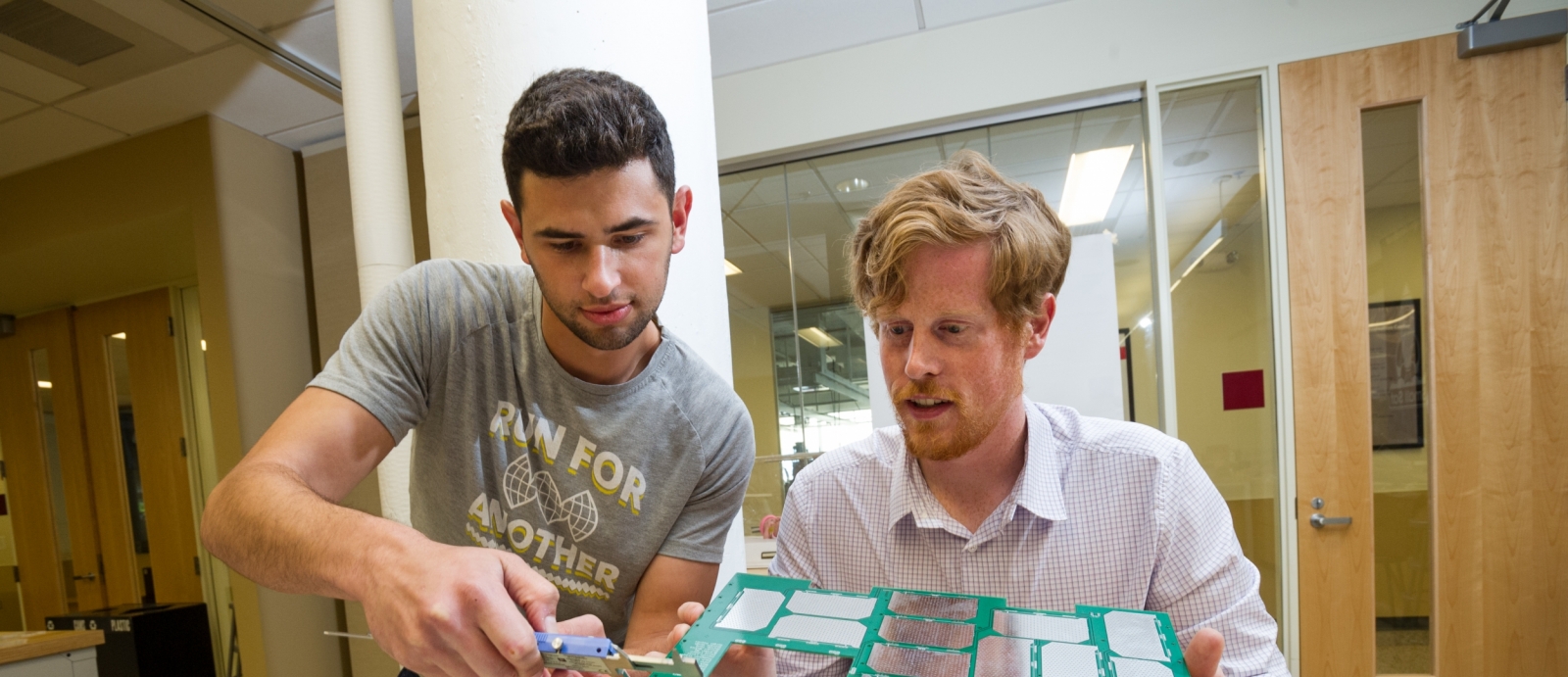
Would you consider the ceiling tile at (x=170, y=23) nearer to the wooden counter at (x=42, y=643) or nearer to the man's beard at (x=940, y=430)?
the wooden counter at (x=42, y=643)

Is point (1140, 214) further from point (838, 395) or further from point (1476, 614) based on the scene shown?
point (1476, 614)

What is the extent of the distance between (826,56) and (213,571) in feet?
15.3

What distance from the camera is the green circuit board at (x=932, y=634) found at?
0.65 meters

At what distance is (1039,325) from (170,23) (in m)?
3.36

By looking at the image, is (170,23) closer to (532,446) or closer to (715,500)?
(532,446)

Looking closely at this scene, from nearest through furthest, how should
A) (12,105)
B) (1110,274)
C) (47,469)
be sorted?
(1110,274)
(12,105)
(47,469)

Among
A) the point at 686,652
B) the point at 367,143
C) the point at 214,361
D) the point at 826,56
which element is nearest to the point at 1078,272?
the point at 826,56

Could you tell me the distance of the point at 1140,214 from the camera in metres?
3.09

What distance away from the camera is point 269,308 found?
379 centimetres

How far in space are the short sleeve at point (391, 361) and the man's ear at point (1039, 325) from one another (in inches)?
33.1

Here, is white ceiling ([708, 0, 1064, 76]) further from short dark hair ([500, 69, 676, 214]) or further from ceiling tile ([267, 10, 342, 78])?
short dark hair ([500, 69, 676, 214])

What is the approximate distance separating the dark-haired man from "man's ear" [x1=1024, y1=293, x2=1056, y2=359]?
17.4 inches

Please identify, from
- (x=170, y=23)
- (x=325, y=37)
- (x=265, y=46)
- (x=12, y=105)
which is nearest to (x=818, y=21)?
(x=325, y=37)

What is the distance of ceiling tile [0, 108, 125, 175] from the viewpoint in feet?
11.5
